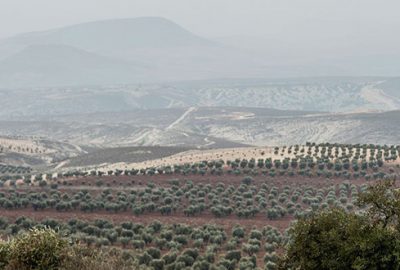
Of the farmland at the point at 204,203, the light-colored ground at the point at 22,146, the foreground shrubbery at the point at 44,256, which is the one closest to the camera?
the foreground shrubbery at the point at 44,256

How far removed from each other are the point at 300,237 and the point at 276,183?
1826 inches

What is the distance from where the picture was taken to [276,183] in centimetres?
6925

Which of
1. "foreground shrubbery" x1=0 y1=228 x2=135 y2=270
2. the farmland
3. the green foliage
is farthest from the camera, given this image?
the farmland

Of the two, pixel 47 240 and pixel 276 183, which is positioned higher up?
pixel 47 240

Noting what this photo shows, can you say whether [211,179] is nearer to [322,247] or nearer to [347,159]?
[347,159]

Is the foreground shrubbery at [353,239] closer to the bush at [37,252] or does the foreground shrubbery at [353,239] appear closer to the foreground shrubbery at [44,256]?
the foreground shrubbery at [44,256]

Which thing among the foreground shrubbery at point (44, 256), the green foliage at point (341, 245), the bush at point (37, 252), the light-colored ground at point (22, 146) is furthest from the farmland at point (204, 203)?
the light-colored ground at point (22, 146)

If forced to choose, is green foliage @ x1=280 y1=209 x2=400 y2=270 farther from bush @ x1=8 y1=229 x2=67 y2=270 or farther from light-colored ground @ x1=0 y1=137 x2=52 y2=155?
light-colored ground @ x1=0 y1=137 x2=52 y2=155

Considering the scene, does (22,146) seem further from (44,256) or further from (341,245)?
(341,245)

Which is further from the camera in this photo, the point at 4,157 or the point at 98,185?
the point at 4,157

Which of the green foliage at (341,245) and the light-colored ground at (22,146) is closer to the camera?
the green foliage at (341,245)

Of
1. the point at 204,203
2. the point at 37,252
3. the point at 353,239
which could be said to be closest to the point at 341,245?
the point at 353,239

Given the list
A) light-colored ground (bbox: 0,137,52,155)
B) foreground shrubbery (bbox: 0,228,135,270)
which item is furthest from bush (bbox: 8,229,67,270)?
light-colored ground (bbox: 0,137,52,155)

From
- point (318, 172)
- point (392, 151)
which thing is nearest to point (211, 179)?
point (318, 172)
